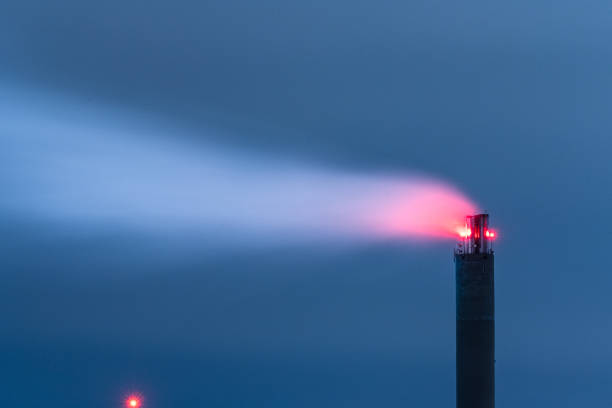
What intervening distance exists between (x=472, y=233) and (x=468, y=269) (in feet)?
11.1

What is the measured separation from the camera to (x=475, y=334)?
140625mm

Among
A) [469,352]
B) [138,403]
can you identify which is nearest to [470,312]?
[469,352]

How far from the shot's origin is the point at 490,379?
463ft

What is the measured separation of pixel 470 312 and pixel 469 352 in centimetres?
280

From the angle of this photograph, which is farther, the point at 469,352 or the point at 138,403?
the point at 138,403

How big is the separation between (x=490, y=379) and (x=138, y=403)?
88.6ft

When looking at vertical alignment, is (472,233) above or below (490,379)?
above

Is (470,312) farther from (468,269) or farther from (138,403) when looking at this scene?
(138,403)

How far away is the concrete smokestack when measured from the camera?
462ft

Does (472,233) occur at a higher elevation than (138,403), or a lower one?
higher

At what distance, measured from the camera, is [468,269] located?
141750 mm

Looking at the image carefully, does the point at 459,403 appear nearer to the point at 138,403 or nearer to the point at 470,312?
the point at 470,312

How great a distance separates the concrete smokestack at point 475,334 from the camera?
141 metres

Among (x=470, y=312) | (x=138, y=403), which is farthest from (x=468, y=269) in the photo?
(x=138, y=403)
